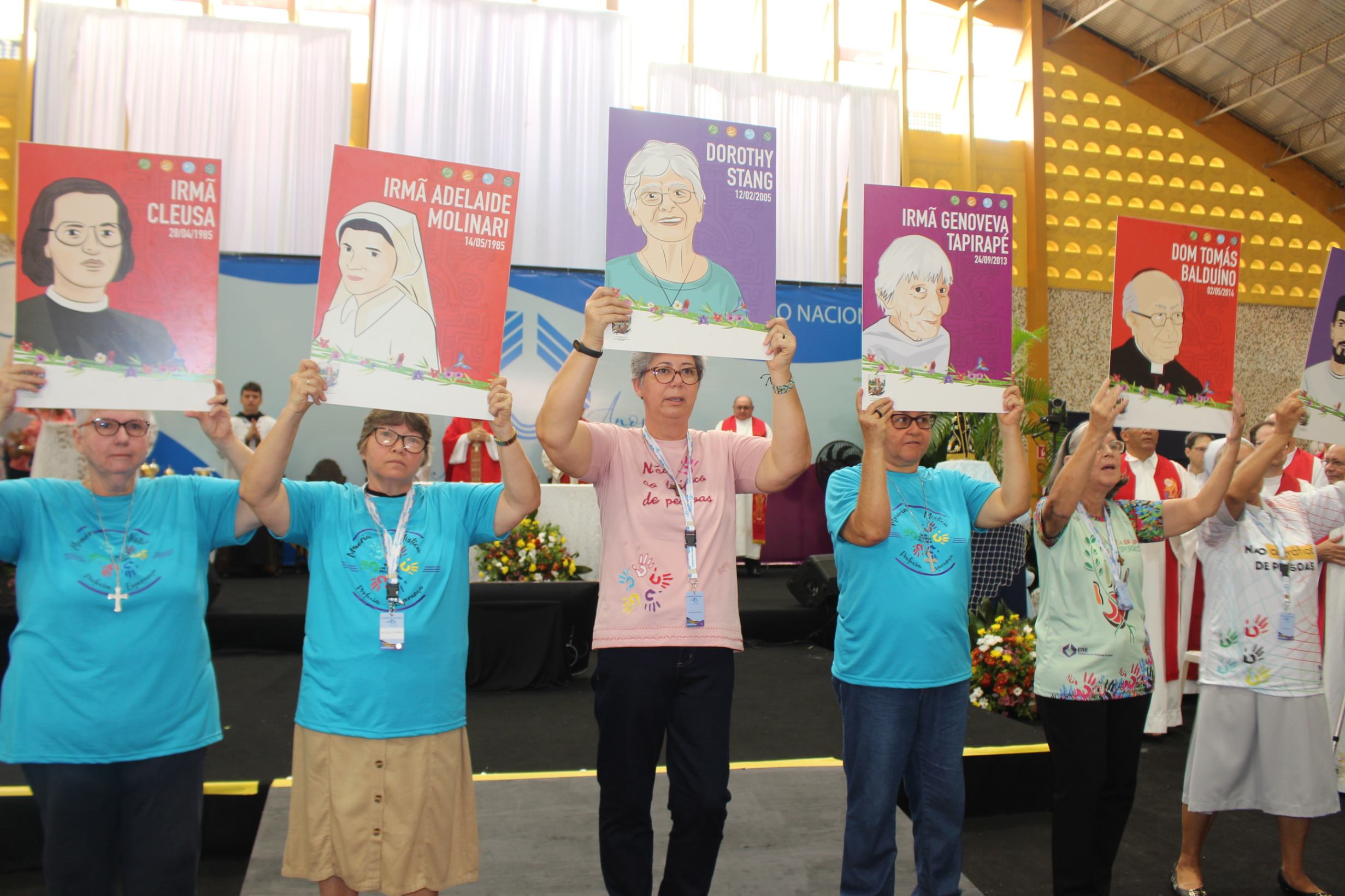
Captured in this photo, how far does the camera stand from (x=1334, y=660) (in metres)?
4.23

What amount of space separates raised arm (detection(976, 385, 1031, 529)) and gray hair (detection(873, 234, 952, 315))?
15.8 inches

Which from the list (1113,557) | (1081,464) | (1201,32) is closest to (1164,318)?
(1081,464)

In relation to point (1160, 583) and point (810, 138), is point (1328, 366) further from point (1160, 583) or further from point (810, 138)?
point (810, 138)

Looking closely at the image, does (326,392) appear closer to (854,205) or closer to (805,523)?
(805,523)

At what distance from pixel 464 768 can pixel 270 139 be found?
10.4m

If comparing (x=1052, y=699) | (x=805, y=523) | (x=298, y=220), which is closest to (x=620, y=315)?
(x=1052, y=699)

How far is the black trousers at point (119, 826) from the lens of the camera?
2.05 m

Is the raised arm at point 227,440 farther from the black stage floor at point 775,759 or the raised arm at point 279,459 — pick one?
the black stage floor at point 775,759

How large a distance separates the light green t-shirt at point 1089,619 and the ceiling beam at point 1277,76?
530 inches

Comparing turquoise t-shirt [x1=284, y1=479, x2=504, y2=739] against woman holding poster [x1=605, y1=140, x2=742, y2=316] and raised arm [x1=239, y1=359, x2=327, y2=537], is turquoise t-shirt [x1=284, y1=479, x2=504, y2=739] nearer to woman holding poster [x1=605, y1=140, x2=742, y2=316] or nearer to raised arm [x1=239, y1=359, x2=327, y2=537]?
raised arm [x1=239, y1=359, x2=327, y2=537]

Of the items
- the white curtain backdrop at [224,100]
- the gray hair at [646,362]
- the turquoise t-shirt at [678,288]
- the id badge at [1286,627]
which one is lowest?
the id badge at [1286,627]

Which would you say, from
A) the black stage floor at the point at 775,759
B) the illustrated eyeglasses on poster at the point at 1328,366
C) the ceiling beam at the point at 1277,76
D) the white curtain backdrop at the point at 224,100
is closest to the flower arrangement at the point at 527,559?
the black stage floor at the point at 775,759

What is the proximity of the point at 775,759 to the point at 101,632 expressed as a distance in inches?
112

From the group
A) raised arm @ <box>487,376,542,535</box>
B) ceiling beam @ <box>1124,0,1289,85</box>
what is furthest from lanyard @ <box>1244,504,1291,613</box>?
ceiling beam @ <box>1124,0,1289,85</box>
